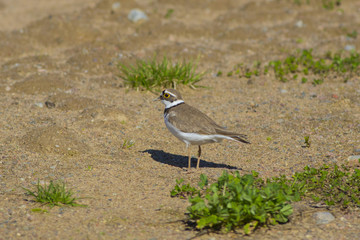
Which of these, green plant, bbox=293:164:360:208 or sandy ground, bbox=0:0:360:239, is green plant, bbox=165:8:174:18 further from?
green plant, bbox=293:164:360:208

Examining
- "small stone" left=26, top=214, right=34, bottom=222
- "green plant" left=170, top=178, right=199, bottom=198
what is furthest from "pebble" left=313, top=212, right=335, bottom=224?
"small stone" left=26, top=214, right=34, bottom=222

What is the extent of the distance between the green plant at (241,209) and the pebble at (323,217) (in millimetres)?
458

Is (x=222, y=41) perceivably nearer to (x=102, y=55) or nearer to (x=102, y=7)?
(x=102, y=55)

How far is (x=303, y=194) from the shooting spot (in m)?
6.23

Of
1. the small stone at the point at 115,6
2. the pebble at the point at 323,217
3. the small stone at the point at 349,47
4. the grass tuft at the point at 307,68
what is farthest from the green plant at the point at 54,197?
the small stone at the point at 115,6

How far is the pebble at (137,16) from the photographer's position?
606 inches

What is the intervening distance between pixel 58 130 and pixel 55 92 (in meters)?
2.81

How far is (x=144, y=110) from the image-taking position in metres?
10.2

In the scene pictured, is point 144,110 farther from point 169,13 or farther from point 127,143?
point 169,13

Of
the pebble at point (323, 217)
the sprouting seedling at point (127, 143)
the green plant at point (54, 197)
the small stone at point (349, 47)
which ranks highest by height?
the small stone at point (349, 47)

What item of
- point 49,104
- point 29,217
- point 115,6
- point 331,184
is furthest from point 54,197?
point 115,6

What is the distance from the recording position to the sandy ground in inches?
224

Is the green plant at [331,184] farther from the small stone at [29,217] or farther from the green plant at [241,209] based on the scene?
the small stone at [29,217]

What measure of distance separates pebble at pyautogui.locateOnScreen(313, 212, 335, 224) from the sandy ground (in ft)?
0.27
